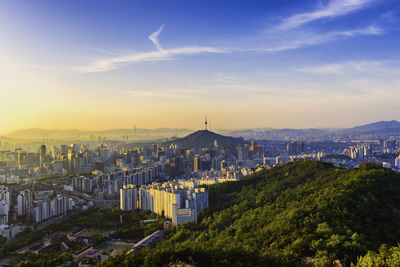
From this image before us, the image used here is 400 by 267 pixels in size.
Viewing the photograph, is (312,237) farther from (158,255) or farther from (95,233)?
(95,233)

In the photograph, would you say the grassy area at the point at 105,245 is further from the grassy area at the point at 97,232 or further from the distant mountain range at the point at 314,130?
the distant mountain range at the point at 314,130

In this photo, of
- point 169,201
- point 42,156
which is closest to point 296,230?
point 169,201

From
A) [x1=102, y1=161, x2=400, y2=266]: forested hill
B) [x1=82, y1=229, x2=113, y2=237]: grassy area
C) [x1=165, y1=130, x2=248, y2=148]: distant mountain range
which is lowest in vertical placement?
[x1=82, y1=229, x2=113, y2=237]: grassy area

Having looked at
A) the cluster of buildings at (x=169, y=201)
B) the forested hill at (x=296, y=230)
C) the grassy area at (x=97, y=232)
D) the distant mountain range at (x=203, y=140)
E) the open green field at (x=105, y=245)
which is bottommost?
the grassy area at (x=97, y=232)

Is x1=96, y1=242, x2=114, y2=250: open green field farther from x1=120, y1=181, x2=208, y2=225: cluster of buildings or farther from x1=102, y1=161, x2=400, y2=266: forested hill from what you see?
x1=120, y1=181, x2=208, y2=225: cluster of buildings

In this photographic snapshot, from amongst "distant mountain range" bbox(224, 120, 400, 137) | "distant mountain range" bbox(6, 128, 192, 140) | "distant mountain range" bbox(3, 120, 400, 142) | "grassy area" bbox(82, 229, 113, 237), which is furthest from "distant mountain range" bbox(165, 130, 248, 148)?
"grassy area" bbox(82, 229, 113, 237)

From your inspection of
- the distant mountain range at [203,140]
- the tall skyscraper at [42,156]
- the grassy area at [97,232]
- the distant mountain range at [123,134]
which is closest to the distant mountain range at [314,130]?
the distant mountain range at [123,134]

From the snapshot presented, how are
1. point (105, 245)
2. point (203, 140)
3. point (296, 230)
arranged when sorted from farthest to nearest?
point (203, 140)
point (105, 245)
point (296, 230)

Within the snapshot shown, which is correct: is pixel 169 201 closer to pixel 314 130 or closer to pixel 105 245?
pixel 105 245
